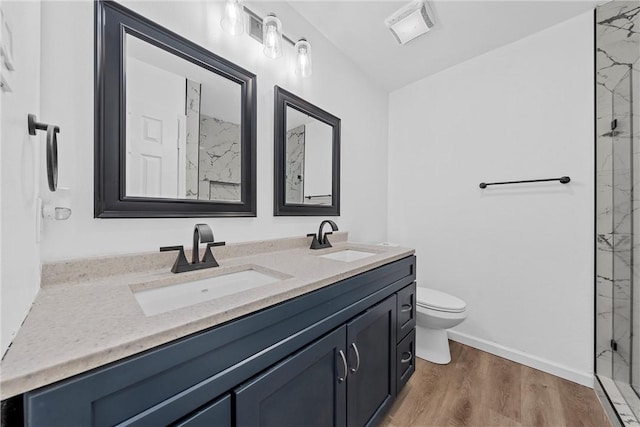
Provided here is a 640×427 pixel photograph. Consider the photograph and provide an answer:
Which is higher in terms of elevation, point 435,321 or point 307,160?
point 307,160

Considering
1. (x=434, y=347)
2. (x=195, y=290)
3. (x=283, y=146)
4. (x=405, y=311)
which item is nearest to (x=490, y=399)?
(x=434, y=347)

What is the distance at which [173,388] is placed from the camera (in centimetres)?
51

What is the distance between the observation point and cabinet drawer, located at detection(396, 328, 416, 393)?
1375mm

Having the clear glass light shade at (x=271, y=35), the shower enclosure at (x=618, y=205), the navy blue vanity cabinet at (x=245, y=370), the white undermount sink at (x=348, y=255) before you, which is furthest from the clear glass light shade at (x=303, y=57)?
the shower enclosure at (x=618, y=205)

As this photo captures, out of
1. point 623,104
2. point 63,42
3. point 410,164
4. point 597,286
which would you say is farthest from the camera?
point 410,164

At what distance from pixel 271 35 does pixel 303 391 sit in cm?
162

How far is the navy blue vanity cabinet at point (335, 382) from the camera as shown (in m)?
0.68

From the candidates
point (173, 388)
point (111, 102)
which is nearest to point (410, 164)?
point (111, 102)

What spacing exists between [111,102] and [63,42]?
201 mm

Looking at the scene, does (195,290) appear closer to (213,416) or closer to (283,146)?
(213,416)

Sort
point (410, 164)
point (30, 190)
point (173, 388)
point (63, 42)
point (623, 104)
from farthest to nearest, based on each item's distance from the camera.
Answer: point (410, 164), point (623, 104), point (63, 42), point (30, 190), point (173, 388)

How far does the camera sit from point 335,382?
3.06ft

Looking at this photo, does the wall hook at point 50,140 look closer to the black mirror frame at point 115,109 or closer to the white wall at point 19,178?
the white wall at point 19,178

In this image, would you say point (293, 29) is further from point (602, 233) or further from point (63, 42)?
point (602, 233)
